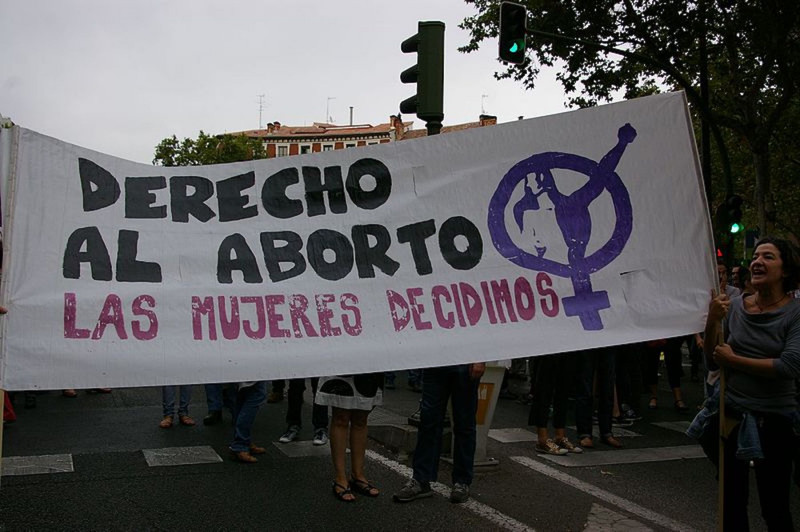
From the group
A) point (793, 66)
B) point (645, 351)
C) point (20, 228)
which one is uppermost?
point (793, 66)

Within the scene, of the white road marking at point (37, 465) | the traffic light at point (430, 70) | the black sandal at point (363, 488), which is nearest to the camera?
the black sandal at point (363, 488)

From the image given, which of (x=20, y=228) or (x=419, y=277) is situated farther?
(x=419, y=277)

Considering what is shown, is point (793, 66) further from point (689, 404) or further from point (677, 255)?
point (677, 255)

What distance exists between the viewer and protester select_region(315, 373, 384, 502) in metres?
5.39

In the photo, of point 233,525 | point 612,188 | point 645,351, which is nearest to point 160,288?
point 233,525

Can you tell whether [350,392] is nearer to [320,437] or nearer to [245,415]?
[245,415]

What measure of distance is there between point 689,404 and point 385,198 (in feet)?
25.9

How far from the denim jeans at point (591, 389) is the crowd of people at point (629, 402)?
0.01m

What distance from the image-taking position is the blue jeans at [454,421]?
5.39 meters

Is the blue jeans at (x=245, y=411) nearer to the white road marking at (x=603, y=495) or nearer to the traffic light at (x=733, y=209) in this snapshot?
the white road marking at (x=603, y=495)

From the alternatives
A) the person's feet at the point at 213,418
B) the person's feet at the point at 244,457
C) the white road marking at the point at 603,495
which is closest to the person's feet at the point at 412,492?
the white road marking at the point at 603,495

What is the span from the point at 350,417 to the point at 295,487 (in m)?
0.73

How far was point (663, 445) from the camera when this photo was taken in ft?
25.6

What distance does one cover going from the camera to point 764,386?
374 cm
